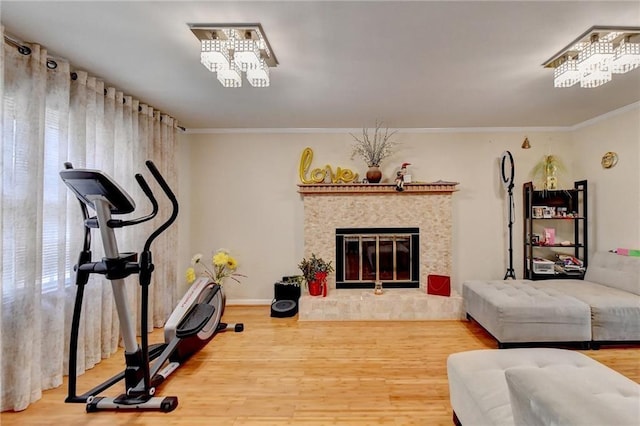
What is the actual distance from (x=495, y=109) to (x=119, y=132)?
12.9 feet

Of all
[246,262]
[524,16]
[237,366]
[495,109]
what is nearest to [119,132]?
[246,262]

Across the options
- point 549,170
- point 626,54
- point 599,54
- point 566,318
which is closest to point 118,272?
point 599,54

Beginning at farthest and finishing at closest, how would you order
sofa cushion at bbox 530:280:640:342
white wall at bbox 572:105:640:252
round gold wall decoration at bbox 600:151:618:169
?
1. round gold wall decoration at bbox 600:151:618:169
2. white wall at bbox 572:105:640:252
3. sofa cushion at bbox 530:280:640:342

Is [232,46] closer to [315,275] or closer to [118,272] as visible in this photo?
[118,272]

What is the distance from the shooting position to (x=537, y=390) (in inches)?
38.6

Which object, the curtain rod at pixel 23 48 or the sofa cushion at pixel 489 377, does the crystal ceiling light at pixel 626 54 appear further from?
the curtain rod at pixel 23 48

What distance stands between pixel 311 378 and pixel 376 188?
247 centimetres

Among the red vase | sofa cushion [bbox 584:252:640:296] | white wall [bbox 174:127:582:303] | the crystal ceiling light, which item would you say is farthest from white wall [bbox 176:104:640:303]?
the crystal ceiling light

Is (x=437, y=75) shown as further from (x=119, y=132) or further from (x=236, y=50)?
(x=119, y=132)

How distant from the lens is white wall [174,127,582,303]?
4238 mm

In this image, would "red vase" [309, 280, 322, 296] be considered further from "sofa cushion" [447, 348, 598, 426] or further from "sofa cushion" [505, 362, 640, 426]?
"sofa cushion" [505, 362, 640, 426]

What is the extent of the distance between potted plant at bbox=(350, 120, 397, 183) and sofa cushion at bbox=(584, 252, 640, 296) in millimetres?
2660

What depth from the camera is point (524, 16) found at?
5.78 ft

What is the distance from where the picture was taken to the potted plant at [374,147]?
13.5 feet
